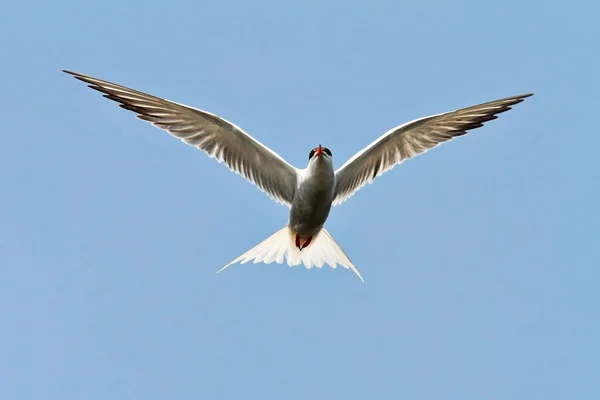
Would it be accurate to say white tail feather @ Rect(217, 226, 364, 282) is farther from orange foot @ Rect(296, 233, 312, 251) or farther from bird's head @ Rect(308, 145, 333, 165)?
bird's head @ Rect(308, 145, 333, 165)

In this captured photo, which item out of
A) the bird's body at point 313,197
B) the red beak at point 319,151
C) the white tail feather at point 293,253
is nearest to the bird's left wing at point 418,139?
the bird's body at point 313,197

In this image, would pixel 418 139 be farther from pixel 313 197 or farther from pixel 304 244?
pixel 304 244

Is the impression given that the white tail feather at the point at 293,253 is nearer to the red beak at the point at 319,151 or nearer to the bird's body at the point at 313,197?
the bird's body at the point at 313,197

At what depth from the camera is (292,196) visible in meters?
13.8

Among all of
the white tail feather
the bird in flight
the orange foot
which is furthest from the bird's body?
the white tail feather

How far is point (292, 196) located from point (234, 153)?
39.8 inches

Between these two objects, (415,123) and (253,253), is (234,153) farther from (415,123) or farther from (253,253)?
(415,123)

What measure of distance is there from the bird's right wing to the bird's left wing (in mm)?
858

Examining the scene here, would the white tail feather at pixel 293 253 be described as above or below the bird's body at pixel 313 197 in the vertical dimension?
below

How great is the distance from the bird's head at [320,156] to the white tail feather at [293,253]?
63.6 inches

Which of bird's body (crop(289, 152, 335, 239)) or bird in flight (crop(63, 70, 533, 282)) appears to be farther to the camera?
bird in flight (crop(63, 70, 533, 282))

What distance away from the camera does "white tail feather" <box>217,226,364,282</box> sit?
1430 centimetres

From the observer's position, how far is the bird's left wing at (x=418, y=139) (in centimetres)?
1391

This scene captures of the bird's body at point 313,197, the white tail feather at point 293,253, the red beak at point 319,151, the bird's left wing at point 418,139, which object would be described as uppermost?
the bird's left wing at point 418,139
